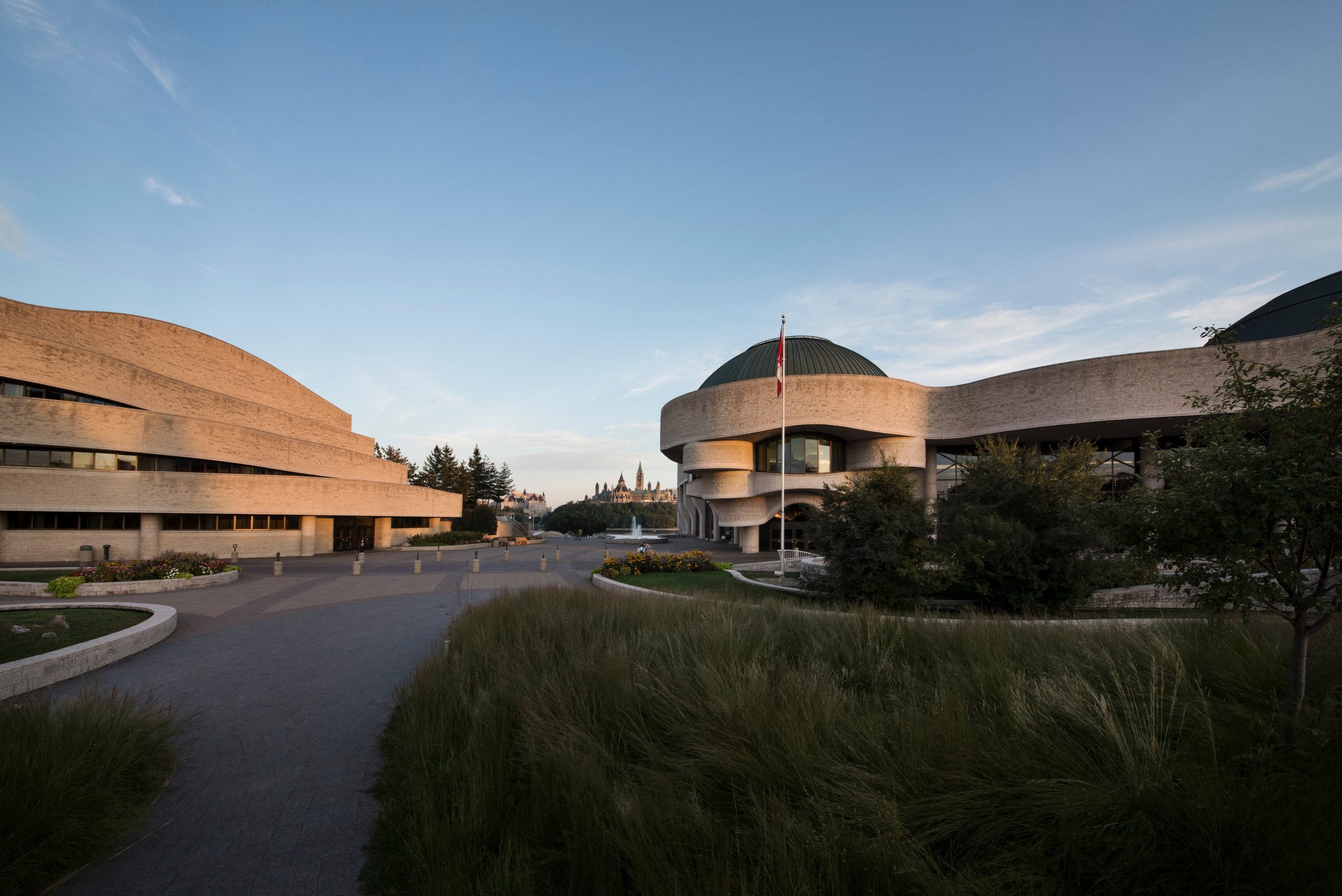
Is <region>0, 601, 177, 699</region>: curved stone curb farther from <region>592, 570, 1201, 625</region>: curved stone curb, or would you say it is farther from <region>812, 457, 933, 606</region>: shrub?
<region>812, 457, 933, 606</region>: shrub

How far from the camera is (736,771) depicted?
3729 millimetres

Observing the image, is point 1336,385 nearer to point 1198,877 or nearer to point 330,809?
point 1198,877

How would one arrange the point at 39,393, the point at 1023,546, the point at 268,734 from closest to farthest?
the point at 268,734 < the point at 1023,546 < the point at 39,393

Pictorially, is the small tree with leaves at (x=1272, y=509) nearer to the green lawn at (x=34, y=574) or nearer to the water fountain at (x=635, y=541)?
the green lawn at (x=34, y=574)

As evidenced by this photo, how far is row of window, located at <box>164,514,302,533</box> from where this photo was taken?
26.5 metres

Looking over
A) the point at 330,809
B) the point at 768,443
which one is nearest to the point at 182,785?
the point at 330,809

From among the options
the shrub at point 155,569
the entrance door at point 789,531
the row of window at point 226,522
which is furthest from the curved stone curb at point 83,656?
the entrance door at point 789,531

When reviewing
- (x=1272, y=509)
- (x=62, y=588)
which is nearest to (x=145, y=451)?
(x=62, y=588)

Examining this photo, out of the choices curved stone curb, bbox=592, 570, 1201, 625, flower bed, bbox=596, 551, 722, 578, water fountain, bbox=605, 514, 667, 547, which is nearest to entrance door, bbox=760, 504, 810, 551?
water fountain, bbox=605, 514, 667, 547

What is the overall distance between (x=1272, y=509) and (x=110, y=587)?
2386 centimetres

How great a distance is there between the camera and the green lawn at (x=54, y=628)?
8562mm

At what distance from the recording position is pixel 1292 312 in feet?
118

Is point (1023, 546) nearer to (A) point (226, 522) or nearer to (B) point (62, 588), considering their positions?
(B) point (62, 588)

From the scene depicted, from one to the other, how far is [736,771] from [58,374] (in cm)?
3456
